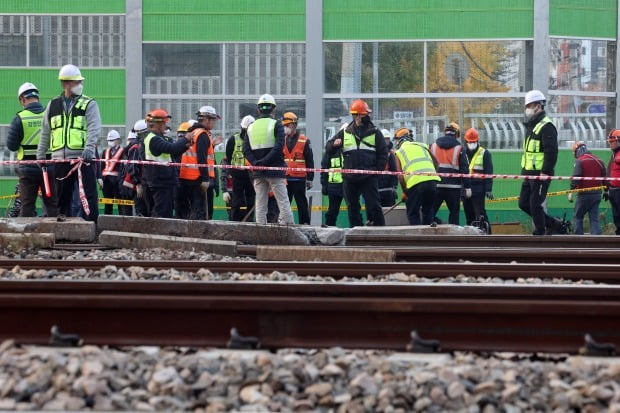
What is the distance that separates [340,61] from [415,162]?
1226cm

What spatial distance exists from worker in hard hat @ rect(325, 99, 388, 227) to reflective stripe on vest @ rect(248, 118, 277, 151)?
3.15 ft

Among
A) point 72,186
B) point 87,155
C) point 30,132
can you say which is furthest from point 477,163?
point 87,155

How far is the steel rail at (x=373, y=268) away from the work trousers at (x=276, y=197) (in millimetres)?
6857

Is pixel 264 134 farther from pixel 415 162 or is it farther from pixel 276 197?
pixel 415 162

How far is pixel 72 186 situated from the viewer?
50.7 feet

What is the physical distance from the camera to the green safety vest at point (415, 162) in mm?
18016

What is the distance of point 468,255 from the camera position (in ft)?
37.1

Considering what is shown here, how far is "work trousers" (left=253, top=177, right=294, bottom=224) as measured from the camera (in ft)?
55.9

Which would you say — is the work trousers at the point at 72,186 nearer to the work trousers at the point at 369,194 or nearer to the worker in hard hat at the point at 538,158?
the work trousers at the point at 369,194

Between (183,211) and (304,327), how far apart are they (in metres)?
12.6

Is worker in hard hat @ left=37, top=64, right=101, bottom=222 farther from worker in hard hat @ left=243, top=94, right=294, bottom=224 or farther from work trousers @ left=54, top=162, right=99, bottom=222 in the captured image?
worker in hard hat @ left=243, top=94, right=294, bottom=224

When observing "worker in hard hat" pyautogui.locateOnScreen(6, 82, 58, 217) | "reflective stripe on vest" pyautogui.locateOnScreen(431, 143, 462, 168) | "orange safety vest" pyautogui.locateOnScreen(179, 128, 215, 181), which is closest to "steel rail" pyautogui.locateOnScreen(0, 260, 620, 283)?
"worker in hard hat" pyautogui.locateOnScreen(6, 82, 58, 217)

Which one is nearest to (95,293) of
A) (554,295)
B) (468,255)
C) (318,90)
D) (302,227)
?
(554,295)

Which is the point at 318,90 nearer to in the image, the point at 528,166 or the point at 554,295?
the point at 528,166
